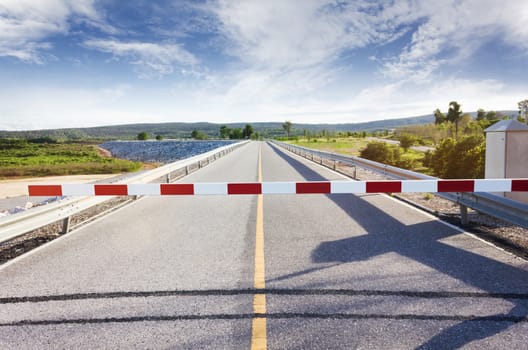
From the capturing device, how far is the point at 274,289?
11.4 ft

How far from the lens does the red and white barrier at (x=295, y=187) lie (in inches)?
192

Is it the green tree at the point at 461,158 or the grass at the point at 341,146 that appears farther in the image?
the grass at the point at 341,146

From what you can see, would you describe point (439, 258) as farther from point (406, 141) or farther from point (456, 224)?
point (406, 141)

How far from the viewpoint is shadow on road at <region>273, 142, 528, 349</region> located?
2723 millimetres

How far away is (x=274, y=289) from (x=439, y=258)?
7.52 ft

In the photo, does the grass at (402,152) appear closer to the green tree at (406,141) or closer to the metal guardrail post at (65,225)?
the green tree at (406,141)

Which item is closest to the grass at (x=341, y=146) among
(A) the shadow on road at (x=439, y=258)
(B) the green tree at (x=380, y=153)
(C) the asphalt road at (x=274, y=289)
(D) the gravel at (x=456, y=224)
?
(B) the green tree at (x=380, y=153)

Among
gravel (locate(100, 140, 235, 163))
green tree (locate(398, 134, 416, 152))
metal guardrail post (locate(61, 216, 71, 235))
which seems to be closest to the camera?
metal guardrail post (locate(61, 216, 71, 235))

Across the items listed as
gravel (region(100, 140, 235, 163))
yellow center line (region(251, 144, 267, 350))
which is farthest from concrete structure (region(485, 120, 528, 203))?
gravel (region(100, 140, 235, 163))

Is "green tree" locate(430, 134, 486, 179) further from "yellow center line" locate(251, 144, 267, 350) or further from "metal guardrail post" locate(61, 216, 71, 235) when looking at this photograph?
"metal guardrail post" locate(61, 216, 71, 235)

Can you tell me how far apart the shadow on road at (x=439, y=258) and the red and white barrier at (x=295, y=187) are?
78 cm

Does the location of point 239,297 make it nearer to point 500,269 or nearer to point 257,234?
point 257,234

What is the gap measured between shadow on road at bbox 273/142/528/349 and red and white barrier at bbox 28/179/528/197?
777 mm

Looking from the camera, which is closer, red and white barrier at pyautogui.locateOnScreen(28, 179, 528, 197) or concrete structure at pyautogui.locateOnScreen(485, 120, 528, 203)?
red and white barrier at pyautogui.locateOnScreen(28, 179, 528, 197)
